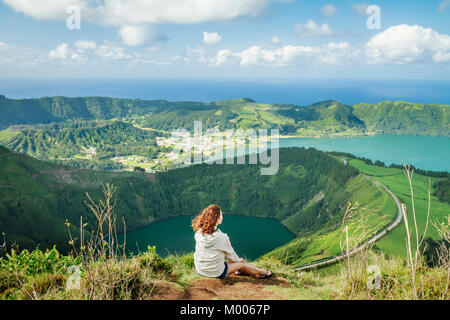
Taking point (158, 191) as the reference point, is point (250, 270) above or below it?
above

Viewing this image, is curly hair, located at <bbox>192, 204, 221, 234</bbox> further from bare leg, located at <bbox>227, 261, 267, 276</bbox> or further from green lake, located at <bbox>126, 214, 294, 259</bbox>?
green lake, located at <bbox>126, 214, 294, 259</bbox>

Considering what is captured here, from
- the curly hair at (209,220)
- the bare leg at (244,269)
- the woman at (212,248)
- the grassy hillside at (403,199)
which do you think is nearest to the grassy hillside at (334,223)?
the grassy hillside at (403,199)

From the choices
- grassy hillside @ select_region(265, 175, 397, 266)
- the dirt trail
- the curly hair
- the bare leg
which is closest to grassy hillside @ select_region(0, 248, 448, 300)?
the dirt trail

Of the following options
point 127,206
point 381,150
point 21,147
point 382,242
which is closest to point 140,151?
point 21,147

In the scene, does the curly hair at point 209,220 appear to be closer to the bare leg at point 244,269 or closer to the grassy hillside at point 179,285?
the bare leg at point 244,269

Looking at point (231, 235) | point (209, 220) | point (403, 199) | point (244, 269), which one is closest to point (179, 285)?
point (209, 220)

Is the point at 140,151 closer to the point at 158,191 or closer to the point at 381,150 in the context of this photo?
the point at 158,191
